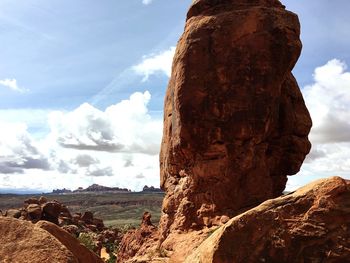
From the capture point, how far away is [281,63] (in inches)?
783

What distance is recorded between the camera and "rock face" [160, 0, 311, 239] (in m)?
19.4

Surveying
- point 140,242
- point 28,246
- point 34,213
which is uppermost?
point 28,246

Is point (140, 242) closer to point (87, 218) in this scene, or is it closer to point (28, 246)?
point (28, 246)

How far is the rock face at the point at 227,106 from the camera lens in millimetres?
19375

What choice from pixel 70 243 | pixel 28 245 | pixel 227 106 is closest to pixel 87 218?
pixel 227 106

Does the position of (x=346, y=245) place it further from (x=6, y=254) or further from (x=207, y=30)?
(x=207, y=30)

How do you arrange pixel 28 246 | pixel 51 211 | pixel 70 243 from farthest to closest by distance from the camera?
1. pixel 51 211
2. pixel 70 243
3. pixel 28 246

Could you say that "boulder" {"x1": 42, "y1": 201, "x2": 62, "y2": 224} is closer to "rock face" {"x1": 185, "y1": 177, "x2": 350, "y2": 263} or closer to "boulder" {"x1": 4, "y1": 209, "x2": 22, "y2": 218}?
"boulder" {"x1": 4, "y1": 209, "x2": 22, "y2": 218}

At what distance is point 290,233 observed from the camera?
24.5ft

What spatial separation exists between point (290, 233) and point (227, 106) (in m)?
12.4

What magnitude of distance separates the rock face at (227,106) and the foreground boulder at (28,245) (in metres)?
11.3

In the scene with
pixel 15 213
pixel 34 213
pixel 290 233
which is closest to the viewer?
pixel 290 233

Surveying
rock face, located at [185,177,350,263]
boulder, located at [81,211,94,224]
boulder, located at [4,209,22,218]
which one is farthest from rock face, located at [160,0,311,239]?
boulder, located at [81,211,94,224]

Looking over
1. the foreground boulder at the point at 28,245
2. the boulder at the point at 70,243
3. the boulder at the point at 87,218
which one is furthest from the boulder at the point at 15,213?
the foreground boulder at the point at 28,245
